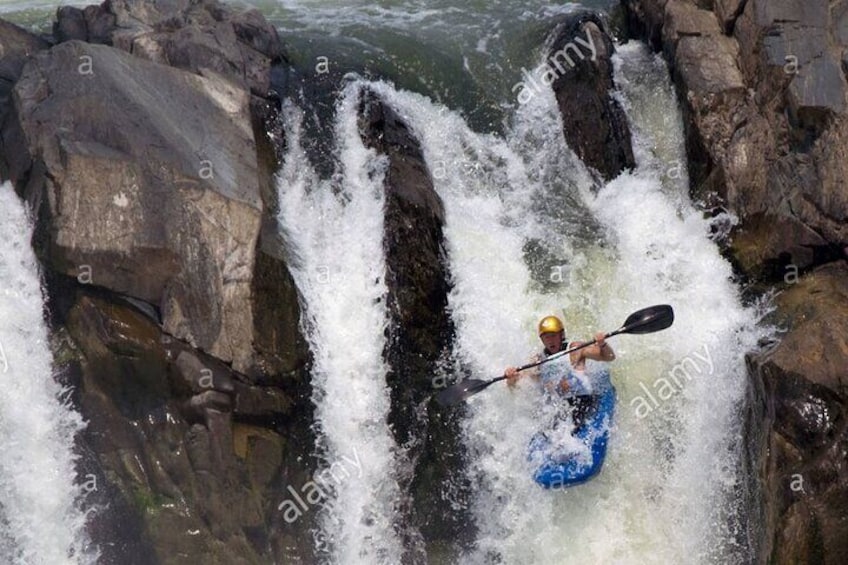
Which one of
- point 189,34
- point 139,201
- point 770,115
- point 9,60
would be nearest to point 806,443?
point 770,115

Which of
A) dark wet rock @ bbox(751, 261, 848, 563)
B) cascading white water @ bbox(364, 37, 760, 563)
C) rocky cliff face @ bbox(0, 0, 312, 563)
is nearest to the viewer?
dark wet rock @ bbox(751, 261, 848, 563)

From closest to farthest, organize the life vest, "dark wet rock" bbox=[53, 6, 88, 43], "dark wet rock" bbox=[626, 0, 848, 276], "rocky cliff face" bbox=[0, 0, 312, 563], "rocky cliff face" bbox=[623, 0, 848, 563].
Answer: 1. "rocky cliff face" bbox=[623, 0, 848, 563]
2. "rocky cliff face" bbox=[0, 0, 312, 563]
3. the life vest
4. "dark wet rock" bbox=[626, 0, 848, 276]
5. "dark wet rock" bbox=[53, 6, 88, 43]

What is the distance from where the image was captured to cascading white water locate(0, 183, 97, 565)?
639 cm

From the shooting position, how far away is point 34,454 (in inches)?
253

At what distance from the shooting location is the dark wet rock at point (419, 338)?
263 inches

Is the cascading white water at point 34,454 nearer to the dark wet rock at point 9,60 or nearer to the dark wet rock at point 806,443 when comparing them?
the dark wet rock at point 9,60

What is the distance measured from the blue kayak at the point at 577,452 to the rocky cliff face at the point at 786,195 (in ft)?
3.31

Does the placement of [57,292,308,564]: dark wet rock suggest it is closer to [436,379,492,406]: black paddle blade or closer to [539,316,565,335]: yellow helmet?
[436,379,492,406]: black paddle blade

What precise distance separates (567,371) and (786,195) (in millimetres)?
2444

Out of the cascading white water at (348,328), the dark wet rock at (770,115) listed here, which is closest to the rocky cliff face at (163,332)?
the cascading white water at (348,328)

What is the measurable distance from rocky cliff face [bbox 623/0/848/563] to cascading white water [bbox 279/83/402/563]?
264 centimetres

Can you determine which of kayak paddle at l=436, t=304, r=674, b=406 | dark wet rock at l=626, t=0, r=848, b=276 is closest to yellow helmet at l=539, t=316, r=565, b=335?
kayak paddle at l=436, t=304, r=674, b=406

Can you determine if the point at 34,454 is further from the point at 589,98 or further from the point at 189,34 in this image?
the point at 589,98

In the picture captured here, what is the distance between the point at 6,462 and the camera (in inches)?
252
